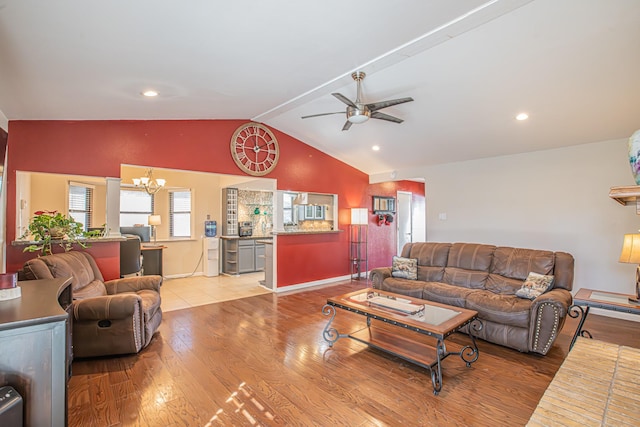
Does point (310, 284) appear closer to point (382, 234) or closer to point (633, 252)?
point (382, 234)

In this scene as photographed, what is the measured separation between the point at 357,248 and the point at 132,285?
4.49m

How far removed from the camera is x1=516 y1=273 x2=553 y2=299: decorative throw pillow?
3.31 meters

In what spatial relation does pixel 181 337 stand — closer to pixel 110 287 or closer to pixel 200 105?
pixel 110 287

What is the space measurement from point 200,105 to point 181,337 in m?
2.82

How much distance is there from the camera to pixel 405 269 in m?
4.51

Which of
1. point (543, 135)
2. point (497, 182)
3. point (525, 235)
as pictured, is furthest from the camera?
point (497, 182)

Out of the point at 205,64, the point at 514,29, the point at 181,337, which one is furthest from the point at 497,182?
the point at 181,337

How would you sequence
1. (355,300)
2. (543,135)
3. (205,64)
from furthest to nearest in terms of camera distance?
1. (543,135)
2. (355,300)
3. (205,64)

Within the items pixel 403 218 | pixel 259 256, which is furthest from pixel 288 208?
pixel 403 218

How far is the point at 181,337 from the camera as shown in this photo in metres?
3.43

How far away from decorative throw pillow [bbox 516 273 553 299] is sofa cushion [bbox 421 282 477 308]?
0.52 m

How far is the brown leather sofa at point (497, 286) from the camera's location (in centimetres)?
296

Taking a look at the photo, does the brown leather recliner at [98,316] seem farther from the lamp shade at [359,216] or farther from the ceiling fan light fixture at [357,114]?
the lamp shade at [359,216]

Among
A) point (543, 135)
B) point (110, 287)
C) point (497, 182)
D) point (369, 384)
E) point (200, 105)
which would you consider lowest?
point (369, 384)
